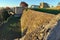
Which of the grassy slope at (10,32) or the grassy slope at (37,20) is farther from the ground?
the grassy slope at (37,20)

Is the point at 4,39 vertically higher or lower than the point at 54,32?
lower

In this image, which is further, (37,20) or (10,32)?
(10,32)

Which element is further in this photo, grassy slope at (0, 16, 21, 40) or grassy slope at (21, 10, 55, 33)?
grassy slope at (0, 16, 21, 40)

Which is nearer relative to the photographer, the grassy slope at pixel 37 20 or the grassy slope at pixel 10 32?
the grassy slope at pixel 37 20

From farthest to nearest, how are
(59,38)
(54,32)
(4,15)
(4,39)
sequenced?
(4,15), (4,39), (59,38), (54,32)

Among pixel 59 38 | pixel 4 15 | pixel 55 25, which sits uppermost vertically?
pixel 55 25

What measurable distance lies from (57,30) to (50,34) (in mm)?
417

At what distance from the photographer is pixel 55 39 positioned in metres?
3.54

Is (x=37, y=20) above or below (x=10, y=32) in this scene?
above

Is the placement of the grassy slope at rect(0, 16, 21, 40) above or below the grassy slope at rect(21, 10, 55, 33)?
below

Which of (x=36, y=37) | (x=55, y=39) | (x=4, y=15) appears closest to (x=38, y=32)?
(x=36, y=37)

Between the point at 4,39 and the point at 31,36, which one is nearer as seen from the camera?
the point at 31,36

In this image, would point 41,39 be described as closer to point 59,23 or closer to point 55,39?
point 55,39

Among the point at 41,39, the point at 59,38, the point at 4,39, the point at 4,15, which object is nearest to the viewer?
the point at 41,39
